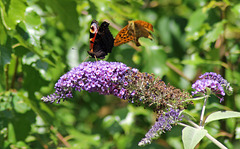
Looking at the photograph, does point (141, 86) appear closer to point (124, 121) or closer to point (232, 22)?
point (124, 121)

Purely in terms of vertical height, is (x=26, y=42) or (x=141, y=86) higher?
(x=26, y=42)

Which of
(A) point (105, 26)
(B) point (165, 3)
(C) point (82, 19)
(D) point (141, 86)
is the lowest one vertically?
(D) point (141, 86)

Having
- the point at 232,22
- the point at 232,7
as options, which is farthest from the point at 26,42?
the point at 232,22

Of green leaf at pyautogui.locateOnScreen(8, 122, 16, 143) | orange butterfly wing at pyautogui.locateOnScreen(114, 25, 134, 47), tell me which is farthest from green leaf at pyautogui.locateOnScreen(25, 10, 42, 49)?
green leaf at pyautogui.locateOnScreen(8, 122, 16, 143)

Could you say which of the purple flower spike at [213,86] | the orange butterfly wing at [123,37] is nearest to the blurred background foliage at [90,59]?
the orange butterfly wing at [123,37]

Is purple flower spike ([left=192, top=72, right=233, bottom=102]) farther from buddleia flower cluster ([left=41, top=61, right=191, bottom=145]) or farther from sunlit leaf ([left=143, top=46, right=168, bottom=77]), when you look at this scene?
sunlit leaf ([left=143, top=46, right=168, bottom=77])

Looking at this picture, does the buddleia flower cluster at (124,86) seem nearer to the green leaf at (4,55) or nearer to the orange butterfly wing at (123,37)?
the green leaf at (4,55)

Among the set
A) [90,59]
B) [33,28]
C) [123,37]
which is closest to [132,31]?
[123,37]
